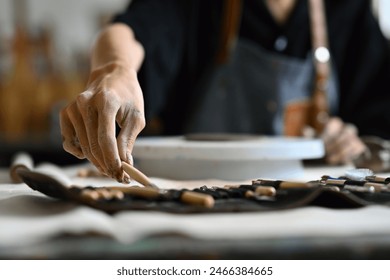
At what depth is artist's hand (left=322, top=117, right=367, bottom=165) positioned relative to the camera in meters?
0.57

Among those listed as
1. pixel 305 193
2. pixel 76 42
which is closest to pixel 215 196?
pixel 305 193

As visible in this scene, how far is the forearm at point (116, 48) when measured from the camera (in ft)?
1.38

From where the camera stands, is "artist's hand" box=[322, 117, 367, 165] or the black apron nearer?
"artist's hand" box=[322, 117, 367, 165]

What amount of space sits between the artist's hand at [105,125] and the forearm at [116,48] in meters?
0.07

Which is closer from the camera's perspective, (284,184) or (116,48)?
(284,184)

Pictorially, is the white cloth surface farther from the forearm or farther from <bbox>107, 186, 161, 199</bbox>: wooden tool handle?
the forearm

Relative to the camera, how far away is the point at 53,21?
59.8 inches

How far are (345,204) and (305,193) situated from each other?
0.07ft

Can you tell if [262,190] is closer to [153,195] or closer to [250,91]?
[153,195]

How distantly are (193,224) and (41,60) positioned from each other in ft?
4.41

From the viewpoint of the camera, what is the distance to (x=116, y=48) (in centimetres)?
44

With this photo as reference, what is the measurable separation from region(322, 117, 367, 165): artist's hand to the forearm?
240mm

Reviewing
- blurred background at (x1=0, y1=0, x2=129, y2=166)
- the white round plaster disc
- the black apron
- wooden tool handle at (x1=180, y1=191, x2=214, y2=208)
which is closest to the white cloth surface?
wooden tool handle at (x1=180, y1=191, x2=214, y2=208)

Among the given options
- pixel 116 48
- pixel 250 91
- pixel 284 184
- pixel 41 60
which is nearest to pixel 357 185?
pixel 284 184
